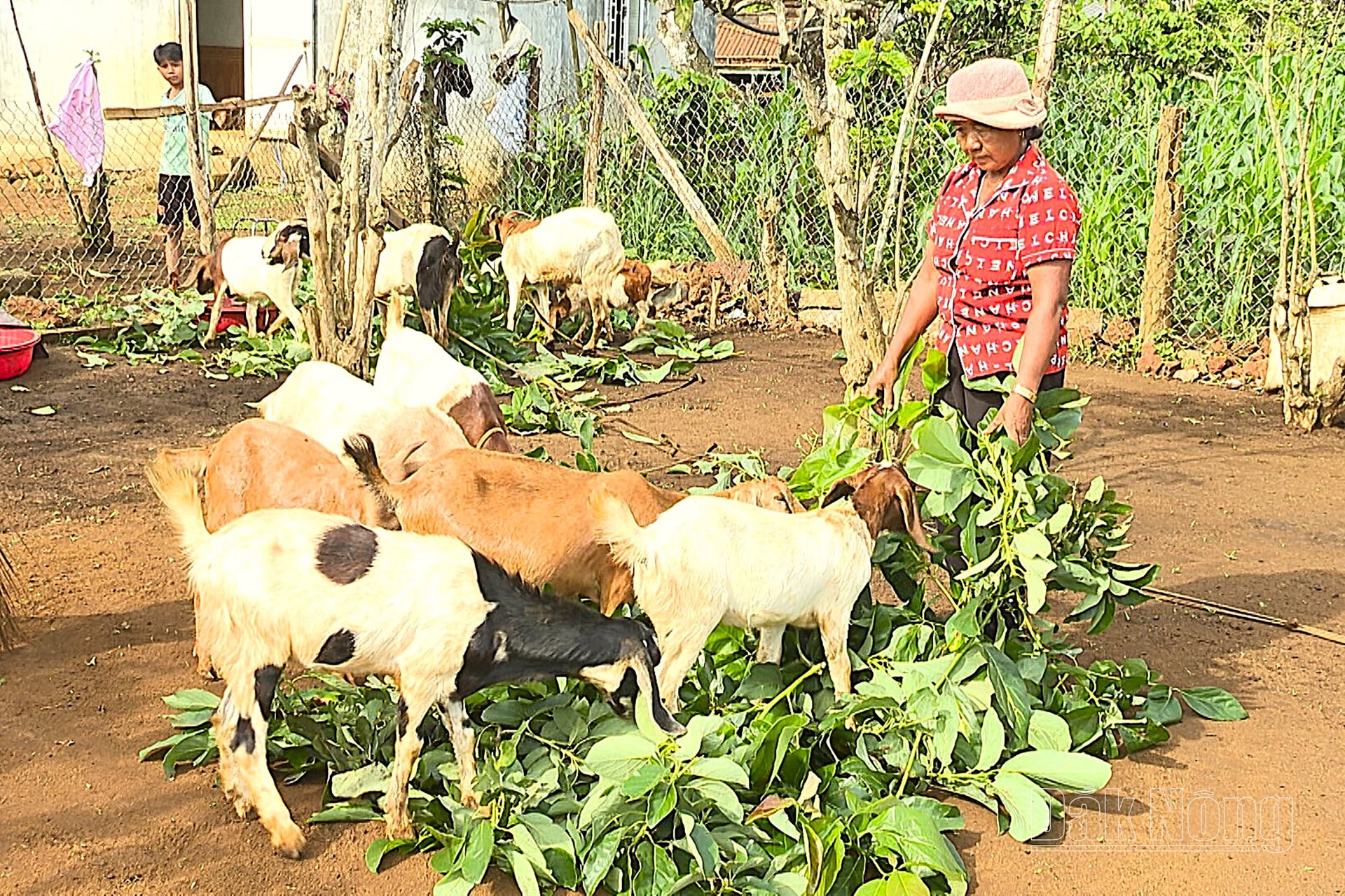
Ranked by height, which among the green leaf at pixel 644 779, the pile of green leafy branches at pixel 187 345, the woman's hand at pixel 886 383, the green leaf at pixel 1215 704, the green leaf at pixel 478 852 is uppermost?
the woman's hand at pixel 886 383

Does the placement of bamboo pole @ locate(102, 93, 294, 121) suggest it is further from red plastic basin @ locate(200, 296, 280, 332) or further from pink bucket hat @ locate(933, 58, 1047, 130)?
pink bucket hat @ locate(933, 58, 1047, 130)

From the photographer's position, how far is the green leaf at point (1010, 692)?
3.58 meters

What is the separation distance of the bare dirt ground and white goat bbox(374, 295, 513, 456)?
42.4 inches

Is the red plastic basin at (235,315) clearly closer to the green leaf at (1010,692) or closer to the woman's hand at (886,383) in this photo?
the woman's hand at (886,383)

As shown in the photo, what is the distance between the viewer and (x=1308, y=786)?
151 inches

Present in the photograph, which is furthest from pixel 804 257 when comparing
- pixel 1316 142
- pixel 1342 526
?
pixel 1342 526

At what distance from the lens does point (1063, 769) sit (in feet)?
11.2

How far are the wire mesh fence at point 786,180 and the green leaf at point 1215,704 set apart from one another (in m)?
4.77

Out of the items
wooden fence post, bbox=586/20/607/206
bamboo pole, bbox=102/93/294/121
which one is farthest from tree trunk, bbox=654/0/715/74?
bamboo pole, bbox=102/93/294/121

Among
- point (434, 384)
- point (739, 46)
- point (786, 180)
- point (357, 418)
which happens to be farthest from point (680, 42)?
point (739, 46)

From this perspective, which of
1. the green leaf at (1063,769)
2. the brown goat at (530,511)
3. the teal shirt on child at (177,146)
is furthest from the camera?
the teal shirt on child at (177,146)

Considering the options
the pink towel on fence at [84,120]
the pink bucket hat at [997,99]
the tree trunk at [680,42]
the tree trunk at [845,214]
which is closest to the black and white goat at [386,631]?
the pink bucket hat at [997,99]

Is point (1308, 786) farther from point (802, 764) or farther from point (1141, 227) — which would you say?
point (1141, 227)

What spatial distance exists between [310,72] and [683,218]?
726 cm
